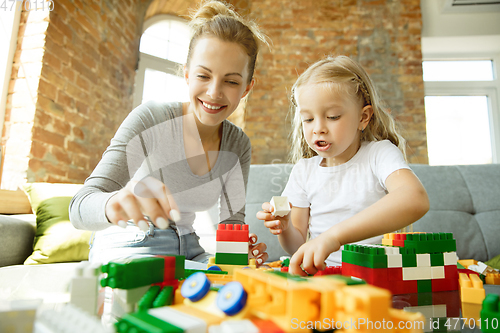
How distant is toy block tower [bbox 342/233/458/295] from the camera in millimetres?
479

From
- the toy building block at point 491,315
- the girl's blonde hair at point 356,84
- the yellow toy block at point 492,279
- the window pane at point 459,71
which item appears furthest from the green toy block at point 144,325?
the window pane at point 459,71

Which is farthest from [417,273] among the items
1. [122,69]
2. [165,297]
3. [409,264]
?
[122,69]

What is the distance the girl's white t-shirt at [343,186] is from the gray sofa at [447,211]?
0.53 m

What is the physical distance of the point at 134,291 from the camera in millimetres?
367

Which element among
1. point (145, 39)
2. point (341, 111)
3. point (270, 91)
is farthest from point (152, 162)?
point (145, 39)

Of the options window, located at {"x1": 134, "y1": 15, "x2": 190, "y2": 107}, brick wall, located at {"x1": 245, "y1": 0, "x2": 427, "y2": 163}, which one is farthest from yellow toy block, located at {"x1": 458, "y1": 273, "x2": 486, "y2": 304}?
window, located at {"x1": 134, "y1": 15, "x2": 190, "y2": 107}

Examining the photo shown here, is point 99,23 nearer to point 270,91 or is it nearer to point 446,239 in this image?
point 270,91

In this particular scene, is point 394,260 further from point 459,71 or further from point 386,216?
point 459,71

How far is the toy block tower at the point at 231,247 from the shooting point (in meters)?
0.63

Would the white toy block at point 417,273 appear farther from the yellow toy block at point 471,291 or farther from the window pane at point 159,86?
the window pane at point 159,86

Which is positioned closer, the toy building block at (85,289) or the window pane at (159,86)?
the toy building block at (85,289)

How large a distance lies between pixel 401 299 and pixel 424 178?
1.35m

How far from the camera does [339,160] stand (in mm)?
1044

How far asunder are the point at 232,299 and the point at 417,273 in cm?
37
